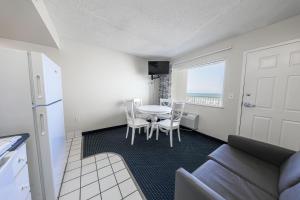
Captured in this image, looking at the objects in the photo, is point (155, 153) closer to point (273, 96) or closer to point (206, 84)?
point (273, 96)

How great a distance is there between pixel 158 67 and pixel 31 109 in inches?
132

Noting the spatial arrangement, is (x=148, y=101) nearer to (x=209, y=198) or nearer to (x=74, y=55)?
(x=74, y=55)

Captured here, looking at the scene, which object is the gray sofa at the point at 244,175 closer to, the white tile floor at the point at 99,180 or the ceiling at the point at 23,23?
the white tile floor at the point at 99,180

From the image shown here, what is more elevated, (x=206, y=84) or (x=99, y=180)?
(x=206, y=84)

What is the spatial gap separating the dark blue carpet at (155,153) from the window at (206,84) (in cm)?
100

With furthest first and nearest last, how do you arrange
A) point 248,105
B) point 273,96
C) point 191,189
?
point 248,105 → point 273,96 → point 191,189

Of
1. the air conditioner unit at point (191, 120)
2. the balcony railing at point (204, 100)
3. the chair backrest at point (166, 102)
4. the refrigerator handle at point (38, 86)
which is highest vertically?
the refrigerator handle at point (38, 86)

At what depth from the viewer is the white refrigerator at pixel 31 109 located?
979 millimetres

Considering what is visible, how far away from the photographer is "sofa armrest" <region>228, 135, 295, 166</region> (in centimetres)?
124

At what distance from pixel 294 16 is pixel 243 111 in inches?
62.0

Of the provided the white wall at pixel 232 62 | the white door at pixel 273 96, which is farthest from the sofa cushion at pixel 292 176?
the white wall at pixel 232 62

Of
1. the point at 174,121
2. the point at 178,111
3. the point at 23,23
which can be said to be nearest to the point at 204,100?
the point at 178,111

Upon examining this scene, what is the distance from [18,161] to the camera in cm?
84

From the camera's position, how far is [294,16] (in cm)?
170
